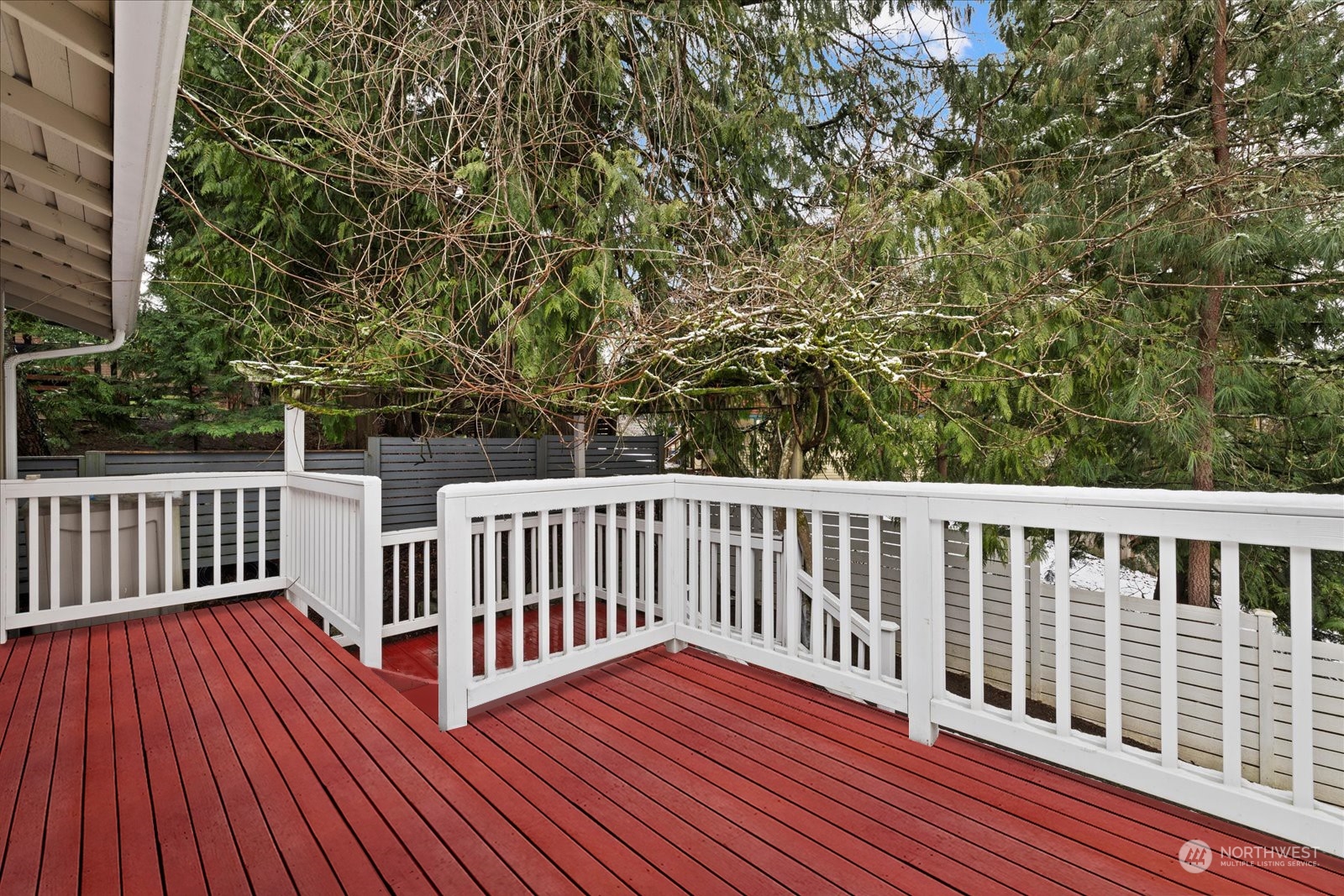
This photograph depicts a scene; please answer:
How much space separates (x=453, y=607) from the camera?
2.33m

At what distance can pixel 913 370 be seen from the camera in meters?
3.19

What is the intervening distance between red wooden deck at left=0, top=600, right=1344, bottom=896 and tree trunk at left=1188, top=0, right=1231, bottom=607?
12.1ft

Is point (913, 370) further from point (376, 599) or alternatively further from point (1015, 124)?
point (1015, 124)

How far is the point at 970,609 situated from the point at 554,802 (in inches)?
56.4

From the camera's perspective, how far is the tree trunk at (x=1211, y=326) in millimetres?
4559

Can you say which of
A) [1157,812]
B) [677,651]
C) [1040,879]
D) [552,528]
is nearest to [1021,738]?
[1157,812]

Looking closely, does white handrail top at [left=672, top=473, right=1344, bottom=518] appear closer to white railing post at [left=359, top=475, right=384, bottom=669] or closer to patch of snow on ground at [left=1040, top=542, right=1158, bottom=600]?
white railing post at [left=359, top=475, right=384, bottom=669]

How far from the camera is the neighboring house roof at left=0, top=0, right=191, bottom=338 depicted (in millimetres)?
1297

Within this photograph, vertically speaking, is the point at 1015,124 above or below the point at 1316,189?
above

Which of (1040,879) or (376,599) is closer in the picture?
(1040,879)

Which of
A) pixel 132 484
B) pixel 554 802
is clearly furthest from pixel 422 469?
pixel 554 802

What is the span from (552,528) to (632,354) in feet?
5.48

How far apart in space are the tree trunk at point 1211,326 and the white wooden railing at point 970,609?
148 centimetres

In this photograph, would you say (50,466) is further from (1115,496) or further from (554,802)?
(1115,496)
